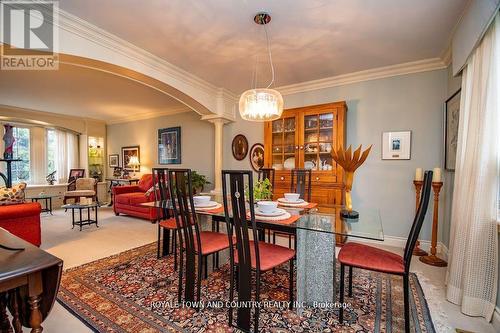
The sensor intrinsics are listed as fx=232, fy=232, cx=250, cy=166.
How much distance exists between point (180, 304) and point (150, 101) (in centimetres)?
445

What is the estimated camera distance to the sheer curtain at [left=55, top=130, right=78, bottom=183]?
21.6ft

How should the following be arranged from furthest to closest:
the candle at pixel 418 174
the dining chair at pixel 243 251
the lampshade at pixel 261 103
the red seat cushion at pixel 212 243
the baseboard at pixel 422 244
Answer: the candle at pixel 418 174 → the baseboard at pixel 422 244 → the lampshade at pixel 261 103 → the red seat cushion at pixel 212 243 → the dining chair at pixel 243 251

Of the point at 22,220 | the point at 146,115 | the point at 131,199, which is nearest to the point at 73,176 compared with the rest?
the point at 146,115

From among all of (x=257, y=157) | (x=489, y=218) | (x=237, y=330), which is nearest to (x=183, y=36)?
(x=257, y=157)

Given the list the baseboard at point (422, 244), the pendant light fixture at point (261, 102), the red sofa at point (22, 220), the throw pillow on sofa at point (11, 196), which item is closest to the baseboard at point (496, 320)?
the baseboard at point (422, 244)

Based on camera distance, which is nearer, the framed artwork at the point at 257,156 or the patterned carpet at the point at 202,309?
the patterned carpet at the point at 202,309

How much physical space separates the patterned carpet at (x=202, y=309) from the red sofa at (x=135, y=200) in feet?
7.08

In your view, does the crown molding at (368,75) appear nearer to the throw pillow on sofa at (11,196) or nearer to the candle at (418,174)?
the candle at (418,174)

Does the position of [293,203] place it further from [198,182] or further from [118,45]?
[198,182]

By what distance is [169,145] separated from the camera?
19.3ft

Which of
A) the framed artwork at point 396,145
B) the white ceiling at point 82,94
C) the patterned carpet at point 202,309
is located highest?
the white ceiling at point 82,94

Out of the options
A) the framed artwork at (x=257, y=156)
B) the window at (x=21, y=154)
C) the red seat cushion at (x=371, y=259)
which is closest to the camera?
the red seat cushion at (x=371, y=259)

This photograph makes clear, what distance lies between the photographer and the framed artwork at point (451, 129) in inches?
104

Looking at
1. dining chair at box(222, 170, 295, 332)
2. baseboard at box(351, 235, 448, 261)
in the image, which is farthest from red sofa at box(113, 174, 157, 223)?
baseboard at box(351, 235, 448, 261)
